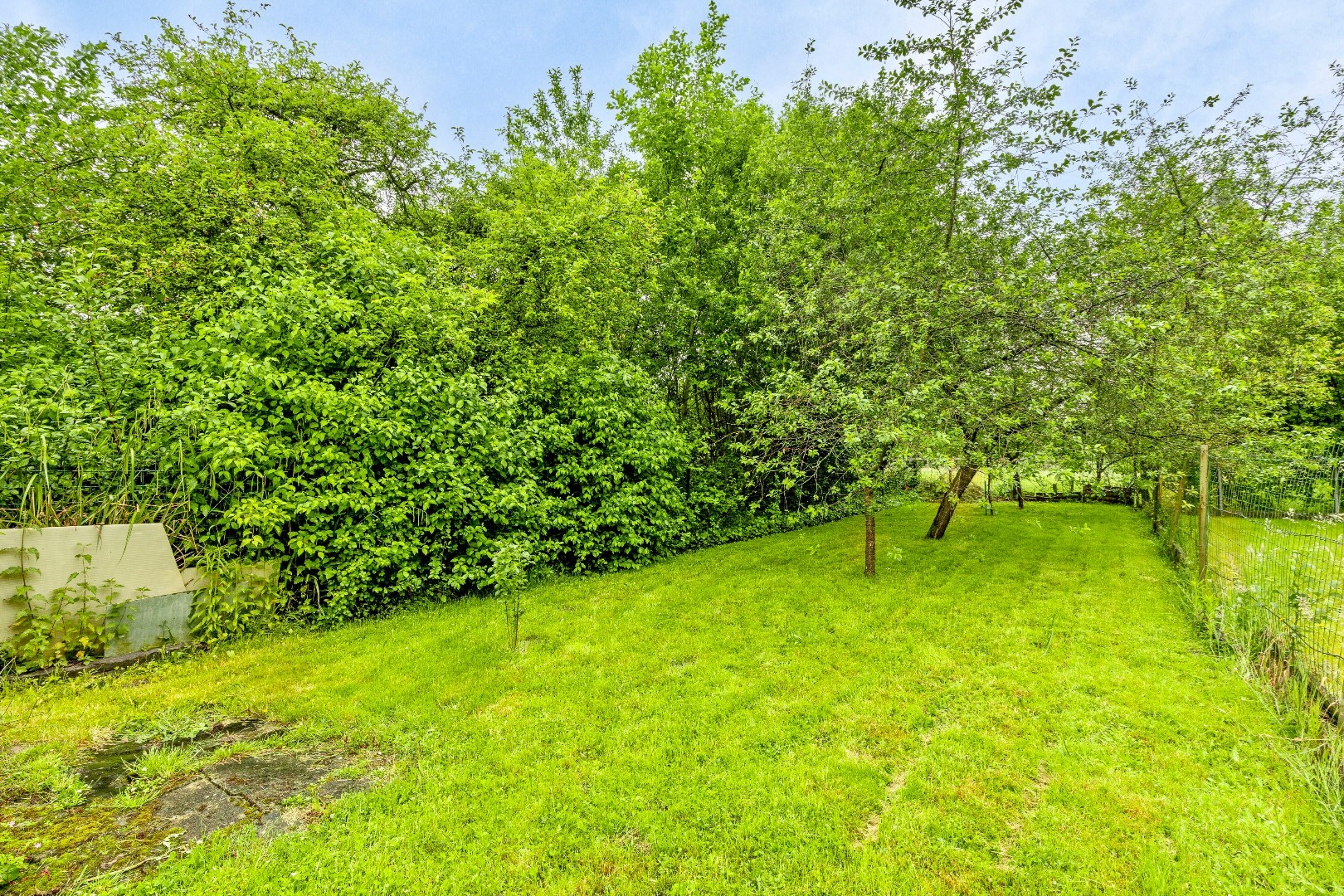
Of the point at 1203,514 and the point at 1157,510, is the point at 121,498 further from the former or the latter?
→ the point at 1157,510

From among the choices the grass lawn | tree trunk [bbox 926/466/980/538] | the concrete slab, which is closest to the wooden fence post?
the grass lawn

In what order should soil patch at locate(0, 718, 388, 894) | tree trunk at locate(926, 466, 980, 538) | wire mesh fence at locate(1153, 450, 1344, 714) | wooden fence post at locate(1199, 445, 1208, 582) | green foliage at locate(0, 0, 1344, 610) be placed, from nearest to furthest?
soil patch at locate(0, 718, 388, 894), wire mesh fence at locate(1153, 450, 1344, 714), green foliage at locate(0, 0, 1344, 610), wooden fence post at locate(1199, 445, 1208, 582), tree trunk at locate(926, 466, 980, 538)

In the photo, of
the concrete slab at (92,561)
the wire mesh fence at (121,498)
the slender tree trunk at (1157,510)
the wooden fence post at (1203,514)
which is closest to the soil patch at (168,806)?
the concrete slab at (92,561)

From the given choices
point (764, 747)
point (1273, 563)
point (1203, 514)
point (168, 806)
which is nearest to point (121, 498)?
point (168, 806)

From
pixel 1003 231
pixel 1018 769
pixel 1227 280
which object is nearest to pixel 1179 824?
pixel 1018 769

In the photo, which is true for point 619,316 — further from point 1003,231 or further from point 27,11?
point 27,11

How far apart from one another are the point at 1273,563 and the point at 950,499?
4.70m

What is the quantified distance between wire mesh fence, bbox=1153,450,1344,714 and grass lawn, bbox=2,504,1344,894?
1.63 feet

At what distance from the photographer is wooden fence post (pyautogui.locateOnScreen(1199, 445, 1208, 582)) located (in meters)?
6.50

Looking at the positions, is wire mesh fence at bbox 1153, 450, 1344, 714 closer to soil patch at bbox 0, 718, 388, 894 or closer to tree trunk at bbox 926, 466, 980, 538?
tree trunk at bbox 926, 466, 980, 538

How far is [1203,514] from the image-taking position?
6.61 meters

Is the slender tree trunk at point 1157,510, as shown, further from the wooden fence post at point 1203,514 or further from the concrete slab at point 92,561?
the concrete slab at point 92,561

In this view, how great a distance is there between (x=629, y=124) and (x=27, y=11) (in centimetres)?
976

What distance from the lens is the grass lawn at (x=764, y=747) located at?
2646 mm
